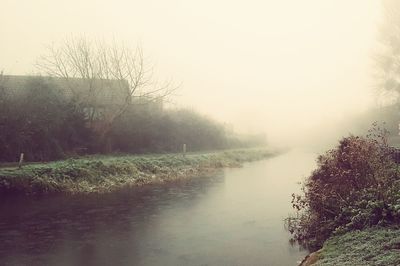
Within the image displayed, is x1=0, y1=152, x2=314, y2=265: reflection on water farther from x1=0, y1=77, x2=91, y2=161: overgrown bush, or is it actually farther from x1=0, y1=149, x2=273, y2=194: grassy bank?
x1=0, y1=77, x2=91, y2=161: overgrown bush

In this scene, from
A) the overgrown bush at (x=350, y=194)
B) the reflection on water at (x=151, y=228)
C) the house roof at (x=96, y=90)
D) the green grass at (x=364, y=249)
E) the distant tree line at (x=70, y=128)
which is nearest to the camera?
the green grass at (x=364, y=249)

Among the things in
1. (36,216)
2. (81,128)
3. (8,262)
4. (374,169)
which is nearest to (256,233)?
(374,169)

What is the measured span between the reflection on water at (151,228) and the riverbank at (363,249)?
147 centimetres

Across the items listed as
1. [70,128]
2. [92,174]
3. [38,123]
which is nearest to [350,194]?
[92,174]

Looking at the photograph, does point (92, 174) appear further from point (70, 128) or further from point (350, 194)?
point (350, 194)

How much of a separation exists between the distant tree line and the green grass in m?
22.7

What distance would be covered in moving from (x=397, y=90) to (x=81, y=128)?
32.4m

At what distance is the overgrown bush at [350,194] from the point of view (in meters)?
11.4

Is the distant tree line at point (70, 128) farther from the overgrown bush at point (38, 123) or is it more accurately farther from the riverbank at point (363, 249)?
the riverbank at point (363, 249)

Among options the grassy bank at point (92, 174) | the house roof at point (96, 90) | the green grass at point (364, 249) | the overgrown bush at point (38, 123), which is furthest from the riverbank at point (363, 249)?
the house roof at point (96, 90)

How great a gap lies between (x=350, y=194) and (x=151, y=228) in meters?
7.23

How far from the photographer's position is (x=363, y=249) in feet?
31.3

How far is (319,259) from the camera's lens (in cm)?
1010

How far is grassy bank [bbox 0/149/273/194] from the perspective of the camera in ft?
71.1
